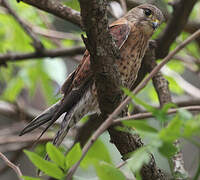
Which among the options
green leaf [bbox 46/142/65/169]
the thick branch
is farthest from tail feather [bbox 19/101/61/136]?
green leaf [bbox 46/142/65/169]

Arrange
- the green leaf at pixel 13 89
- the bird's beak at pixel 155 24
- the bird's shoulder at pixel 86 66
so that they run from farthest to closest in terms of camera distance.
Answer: the green leaf at pixel 13 89 → the bird's beak at pixel 155 24 → the bird's shoulder at pixel 86 66

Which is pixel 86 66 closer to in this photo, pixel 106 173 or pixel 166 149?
pixel 106 173

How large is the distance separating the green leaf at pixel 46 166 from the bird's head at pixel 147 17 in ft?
6.83

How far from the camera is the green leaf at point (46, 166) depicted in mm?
1497

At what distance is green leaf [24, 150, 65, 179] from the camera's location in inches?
58.9

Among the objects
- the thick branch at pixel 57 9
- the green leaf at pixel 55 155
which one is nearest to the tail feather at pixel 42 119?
the thick branch at pixel 57 9

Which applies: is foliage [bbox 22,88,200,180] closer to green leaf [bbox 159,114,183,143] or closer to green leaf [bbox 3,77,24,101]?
green leaf [bbox 159,114,183,143]

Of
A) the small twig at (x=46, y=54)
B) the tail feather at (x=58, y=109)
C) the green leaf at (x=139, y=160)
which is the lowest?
the small twig at (x=46, y=54)

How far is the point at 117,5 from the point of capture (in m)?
4.31

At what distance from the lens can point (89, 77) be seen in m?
2.99

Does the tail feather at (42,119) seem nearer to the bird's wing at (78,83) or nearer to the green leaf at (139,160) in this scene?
the bird's wing at (78,83)

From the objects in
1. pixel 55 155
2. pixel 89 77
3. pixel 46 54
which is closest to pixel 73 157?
pixel 55 155

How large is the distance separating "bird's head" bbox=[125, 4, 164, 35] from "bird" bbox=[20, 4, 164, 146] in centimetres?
1

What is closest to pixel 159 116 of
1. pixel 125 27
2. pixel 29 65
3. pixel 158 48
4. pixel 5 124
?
pixel 125 27
